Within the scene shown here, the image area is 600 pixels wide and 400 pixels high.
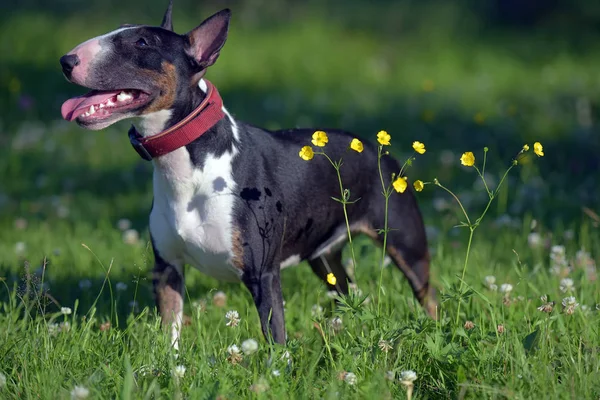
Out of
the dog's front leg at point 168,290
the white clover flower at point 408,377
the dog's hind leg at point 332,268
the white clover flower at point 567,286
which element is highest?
the white clover flower at point 408,377

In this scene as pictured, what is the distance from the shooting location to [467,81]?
11.2m

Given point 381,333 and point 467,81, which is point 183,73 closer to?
point 381,333

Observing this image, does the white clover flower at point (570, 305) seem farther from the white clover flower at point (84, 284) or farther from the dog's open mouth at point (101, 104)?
the white clover flower at point (84, 284)

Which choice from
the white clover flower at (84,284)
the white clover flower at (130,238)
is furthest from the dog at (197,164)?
the white clover flower at (130,238)

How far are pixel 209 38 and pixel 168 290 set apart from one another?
116cm

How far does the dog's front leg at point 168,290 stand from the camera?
418 centimetres

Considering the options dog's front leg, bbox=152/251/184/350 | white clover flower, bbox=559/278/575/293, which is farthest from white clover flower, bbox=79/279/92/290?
white clover flower, bbox=559/278/575/293

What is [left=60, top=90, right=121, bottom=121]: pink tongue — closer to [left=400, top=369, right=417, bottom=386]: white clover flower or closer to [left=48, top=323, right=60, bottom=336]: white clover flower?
[left=48, top=323, right=60, bottom=336]: white clover flower

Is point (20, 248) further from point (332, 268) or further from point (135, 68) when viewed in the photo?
point (135, 68)

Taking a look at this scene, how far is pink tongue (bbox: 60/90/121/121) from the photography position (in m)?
3.77

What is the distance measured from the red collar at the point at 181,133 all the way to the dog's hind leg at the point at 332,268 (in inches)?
49.0

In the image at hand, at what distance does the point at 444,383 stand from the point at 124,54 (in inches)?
72.9

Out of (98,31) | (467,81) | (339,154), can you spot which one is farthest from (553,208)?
(98,31)

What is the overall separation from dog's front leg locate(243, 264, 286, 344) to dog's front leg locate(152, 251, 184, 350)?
38 cm
